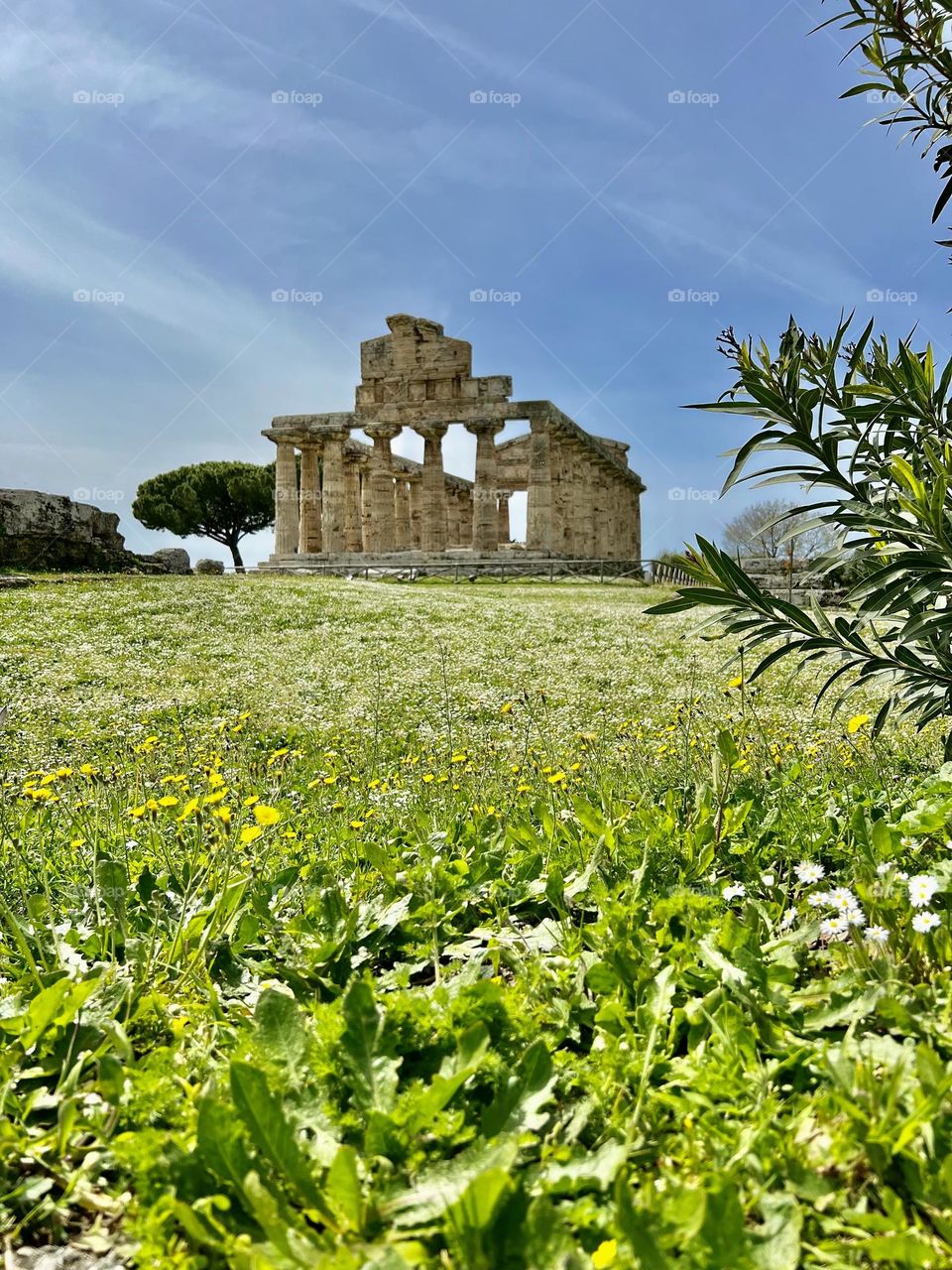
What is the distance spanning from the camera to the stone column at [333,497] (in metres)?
41.4

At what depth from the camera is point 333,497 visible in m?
41.9

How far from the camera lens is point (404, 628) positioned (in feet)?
51.9

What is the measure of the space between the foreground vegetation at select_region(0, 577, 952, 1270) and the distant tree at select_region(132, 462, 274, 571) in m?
62.3

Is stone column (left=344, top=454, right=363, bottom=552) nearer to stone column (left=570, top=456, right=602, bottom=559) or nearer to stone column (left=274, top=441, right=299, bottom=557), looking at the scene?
stone column (left=274, top=441, right=299, bottom=557)

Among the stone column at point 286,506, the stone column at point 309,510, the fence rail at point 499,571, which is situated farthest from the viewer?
the stone column at point 309,510

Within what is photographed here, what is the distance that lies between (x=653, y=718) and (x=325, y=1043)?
6.12 meters

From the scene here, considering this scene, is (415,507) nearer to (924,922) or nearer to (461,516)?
(461,516)

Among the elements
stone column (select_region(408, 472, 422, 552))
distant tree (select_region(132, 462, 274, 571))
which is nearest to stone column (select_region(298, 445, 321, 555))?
stone column (select_region(408, 472, 422, 552))

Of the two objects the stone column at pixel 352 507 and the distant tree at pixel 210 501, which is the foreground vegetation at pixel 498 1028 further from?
the distant tree at pixel 210 501

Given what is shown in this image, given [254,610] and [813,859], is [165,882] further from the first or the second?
[254,610]

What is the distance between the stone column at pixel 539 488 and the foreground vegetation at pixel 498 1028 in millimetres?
35242

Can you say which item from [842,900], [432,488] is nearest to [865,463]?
[842,900]

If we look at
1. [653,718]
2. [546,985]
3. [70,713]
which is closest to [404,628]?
[70,713]

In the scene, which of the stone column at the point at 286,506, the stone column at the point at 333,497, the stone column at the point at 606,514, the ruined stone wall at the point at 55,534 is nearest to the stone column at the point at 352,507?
the stone column at the point at 333,497
